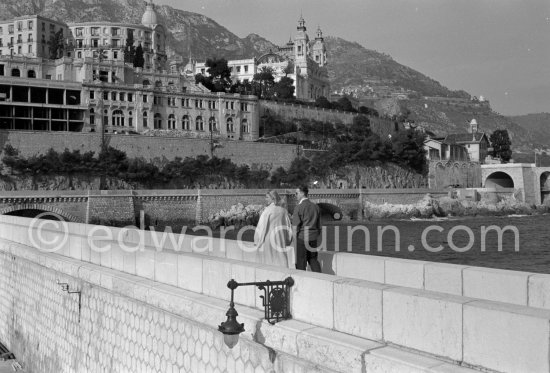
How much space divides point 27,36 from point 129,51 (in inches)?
642

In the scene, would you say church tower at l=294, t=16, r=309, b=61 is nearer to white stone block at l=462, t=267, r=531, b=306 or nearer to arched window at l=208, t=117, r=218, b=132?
arched window at l=208, t=117, r=218, b=132

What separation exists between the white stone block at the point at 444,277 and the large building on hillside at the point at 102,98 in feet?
218

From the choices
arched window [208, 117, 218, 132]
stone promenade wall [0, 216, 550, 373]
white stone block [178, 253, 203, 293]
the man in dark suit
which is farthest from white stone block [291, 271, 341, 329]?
arched window [208, 117, 218, 132]

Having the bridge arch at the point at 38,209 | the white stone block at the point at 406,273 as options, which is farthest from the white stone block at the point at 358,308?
the bridge arch at the point at 38,209

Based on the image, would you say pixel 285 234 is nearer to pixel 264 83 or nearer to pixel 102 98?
pixel 102 98

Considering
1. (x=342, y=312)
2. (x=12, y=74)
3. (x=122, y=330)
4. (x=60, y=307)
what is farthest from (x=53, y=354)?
(x=12, y=74)

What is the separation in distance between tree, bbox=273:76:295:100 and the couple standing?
9712cm

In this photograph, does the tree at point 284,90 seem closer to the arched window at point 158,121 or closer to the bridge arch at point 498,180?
the arched window at point 158,121

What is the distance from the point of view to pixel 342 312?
643cm

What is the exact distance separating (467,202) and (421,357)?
282 ft

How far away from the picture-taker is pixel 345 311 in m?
6.39

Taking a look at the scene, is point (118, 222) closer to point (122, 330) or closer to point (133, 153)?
point (133, 153)

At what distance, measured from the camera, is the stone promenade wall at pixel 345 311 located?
5.04 meters

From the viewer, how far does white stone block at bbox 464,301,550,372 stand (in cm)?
462
